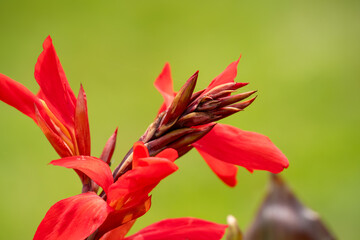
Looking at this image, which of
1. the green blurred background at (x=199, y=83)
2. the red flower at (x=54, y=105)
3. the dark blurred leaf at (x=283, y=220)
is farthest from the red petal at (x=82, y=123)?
the green blurred background at (x=199, y=83)

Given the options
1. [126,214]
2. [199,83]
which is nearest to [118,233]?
[126,214]

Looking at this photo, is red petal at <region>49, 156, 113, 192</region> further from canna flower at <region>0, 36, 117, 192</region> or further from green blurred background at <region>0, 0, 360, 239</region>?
green blurred background at <region>0, 0, 360, 239</region>

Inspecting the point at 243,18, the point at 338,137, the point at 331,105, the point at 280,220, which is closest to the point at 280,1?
the point at 243,18

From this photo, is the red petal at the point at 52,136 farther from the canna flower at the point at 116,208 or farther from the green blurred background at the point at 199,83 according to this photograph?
the green blurred background at the point at 199,83

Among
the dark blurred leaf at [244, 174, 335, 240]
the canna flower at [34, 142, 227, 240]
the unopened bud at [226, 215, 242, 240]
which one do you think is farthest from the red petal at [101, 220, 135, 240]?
the dark blurred leaf at [244, 174, 335, 240]

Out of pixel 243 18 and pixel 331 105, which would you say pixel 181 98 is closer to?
pixel 331 105

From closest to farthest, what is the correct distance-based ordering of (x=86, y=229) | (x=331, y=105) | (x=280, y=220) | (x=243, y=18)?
(x=86, y=229), (x=280, y=220), (x=331, y=105), (x=243, y=18)

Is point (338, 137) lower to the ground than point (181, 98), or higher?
lower
